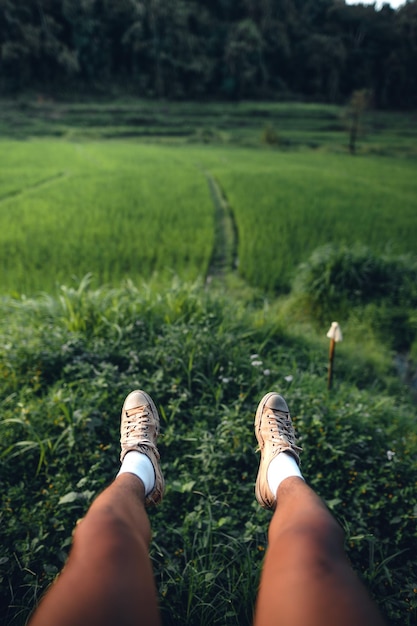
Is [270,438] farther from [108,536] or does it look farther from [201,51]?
[201,51]

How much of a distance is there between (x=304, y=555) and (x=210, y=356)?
5.88 ft

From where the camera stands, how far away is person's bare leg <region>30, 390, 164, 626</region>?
0.78 m

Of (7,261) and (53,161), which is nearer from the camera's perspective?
(7,261)

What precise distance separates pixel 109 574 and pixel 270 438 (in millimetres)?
894

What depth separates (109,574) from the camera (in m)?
0.86

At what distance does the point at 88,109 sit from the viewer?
2288cm

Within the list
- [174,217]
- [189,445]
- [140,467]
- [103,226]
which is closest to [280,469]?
[140,467]

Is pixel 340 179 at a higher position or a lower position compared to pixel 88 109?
lower

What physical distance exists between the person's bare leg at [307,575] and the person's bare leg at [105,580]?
0.26m

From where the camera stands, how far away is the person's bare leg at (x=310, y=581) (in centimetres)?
79

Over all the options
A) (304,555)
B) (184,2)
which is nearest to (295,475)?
(304,555)

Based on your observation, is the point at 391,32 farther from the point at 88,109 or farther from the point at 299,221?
the point at 299,221

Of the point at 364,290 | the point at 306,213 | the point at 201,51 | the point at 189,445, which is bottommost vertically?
the point at 364,290

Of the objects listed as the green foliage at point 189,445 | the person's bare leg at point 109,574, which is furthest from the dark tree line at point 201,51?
the person's bare leg at point 109,574
